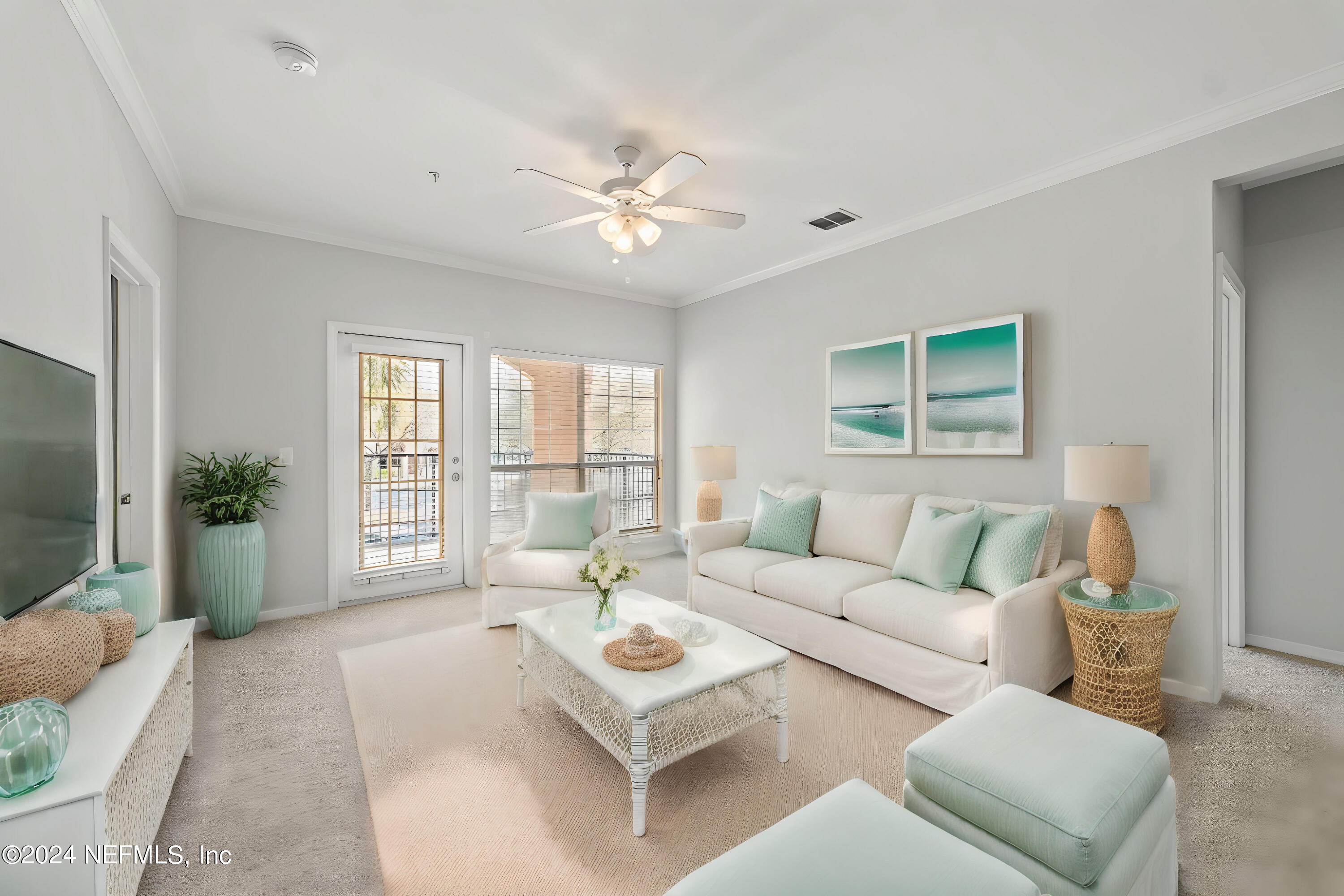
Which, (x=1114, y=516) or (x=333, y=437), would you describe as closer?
(x=1114, y=516)

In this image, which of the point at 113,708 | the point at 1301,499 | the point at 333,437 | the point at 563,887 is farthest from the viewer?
the point at 333,437

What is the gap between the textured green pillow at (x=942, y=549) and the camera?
289cm

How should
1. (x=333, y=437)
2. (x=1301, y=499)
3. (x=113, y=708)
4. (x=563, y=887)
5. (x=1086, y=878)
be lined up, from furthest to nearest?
1. (x=333, y=437)
2. (x=1301, y=499)
3. (x=563, y=887)
4. (x=113, y=708)
5. (x=1086, y=878)

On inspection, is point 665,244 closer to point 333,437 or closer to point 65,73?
point 333,437

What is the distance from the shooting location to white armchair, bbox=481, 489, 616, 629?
3617mm

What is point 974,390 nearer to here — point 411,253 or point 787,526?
point 787,526

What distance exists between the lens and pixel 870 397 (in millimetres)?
3984

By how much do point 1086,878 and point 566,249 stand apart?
419cm

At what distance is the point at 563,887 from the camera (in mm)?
1601

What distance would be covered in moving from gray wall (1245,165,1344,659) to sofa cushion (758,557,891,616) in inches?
81.0

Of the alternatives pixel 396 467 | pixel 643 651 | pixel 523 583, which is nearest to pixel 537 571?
pixel 523 583

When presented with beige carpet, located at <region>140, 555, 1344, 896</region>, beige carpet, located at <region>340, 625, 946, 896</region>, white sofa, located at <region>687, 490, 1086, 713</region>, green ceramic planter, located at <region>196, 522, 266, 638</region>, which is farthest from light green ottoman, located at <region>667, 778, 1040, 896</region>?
green ceramic planter, located at <region>196, 522, 266, 638</region>

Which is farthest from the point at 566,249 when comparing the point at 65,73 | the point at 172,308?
the point at 65,73

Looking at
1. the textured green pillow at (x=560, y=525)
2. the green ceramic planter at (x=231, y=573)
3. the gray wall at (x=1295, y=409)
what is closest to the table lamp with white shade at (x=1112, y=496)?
the gray wall at (x=1295, y=409)
